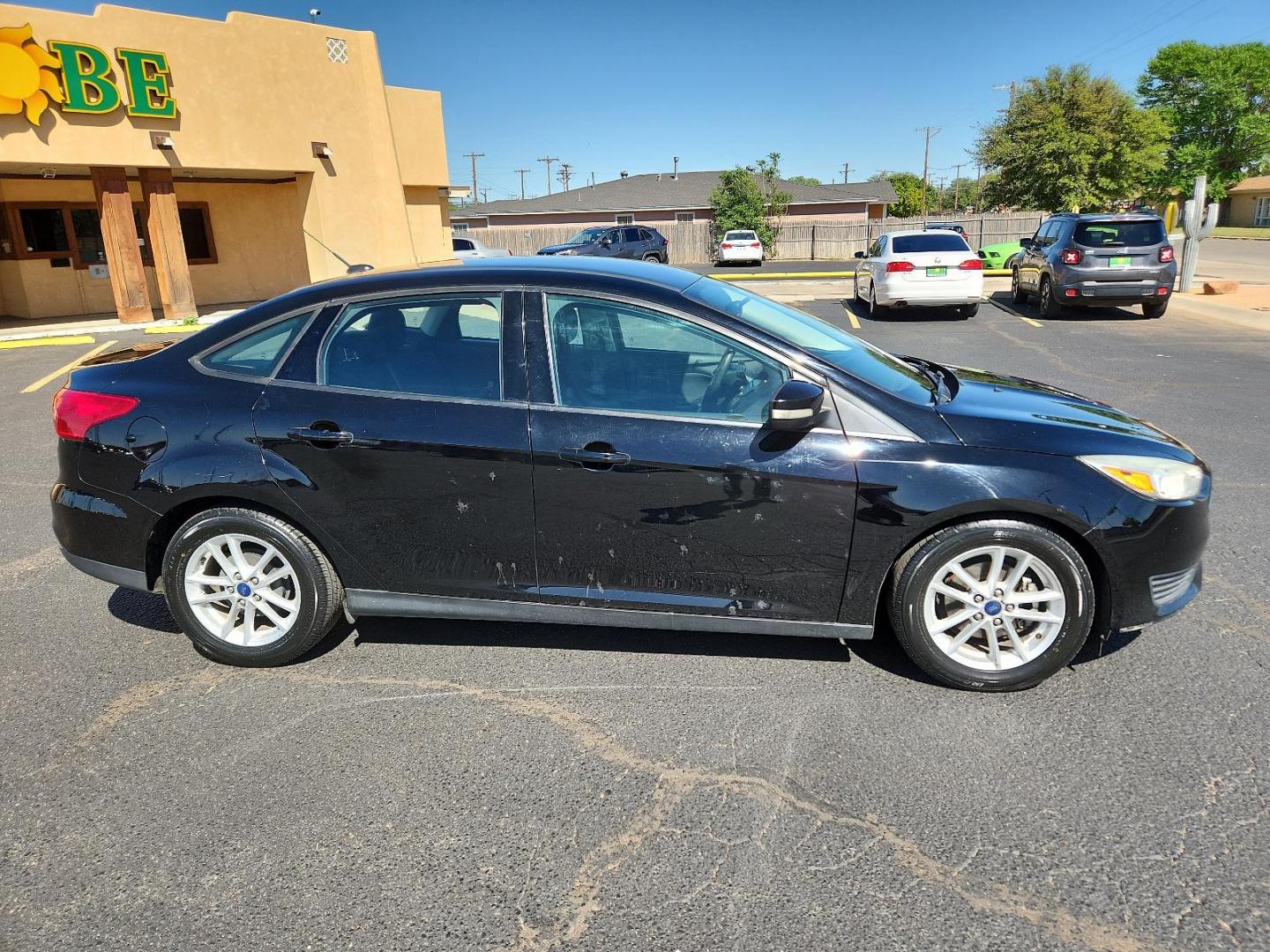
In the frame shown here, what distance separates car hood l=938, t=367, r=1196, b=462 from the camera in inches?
129

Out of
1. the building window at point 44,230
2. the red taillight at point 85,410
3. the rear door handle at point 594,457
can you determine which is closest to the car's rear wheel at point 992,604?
the rear door handle at point 594,457

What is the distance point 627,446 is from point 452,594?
100cm

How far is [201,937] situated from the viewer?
7.57ft

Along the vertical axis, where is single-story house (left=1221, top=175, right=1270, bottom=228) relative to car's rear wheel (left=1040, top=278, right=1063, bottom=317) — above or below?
above

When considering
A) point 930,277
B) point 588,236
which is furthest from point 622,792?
point 588,236

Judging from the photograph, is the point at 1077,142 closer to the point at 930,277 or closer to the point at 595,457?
the point at 930,277

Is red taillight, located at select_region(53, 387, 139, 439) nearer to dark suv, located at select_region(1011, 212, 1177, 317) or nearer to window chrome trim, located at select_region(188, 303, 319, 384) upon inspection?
window chrome trim, located at select_region(188, 303, 319, 384)

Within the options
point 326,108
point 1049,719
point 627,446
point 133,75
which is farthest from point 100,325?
point 1049,719

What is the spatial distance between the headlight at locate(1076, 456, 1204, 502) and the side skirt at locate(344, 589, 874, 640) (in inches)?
41.9

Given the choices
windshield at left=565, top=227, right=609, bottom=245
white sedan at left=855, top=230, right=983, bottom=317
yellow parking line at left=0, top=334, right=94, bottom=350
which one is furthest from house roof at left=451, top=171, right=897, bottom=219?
yellow parking line at left=0, top=334, right=94, bottom=350

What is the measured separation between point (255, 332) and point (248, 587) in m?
1.09

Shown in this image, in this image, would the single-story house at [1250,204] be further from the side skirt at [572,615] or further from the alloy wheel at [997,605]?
the side skirt at [572,615]

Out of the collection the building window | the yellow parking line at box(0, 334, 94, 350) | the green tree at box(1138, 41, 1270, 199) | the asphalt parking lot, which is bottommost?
the asphalt parking lot

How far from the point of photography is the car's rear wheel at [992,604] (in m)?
3.22
